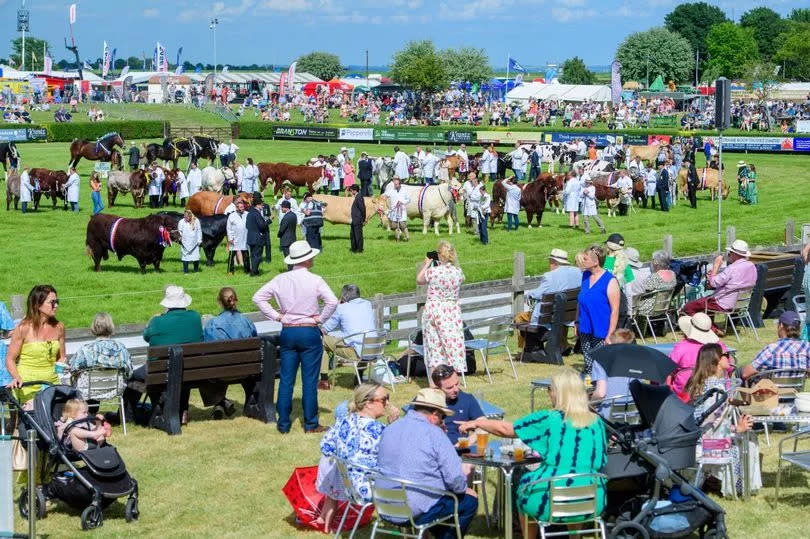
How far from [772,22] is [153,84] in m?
96.0

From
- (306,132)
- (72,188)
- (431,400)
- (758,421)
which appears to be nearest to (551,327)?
(758,421)

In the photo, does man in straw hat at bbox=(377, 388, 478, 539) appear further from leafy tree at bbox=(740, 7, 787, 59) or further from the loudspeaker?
leafy tree at bbox=(740, 7, 787, 59)

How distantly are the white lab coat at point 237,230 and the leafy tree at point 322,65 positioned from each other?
142m

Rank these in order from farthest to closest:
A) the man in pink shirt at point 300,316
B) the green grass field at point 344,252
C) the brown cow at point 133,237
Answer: the brown cow at point 133,237
the green grass field at point 344,252
the man in pink shirt at point 300,316

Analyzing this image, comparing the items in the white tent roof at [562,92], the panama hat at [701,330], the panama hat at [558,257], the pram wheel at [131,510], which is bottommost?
the pram wheel at [131,510]

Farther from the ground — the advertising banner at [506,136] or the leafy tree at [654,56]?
the leafy tree at [654,56]

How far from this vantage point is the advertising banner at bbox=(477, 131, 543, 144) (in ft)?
202

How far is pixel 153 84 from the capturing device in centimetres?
10025

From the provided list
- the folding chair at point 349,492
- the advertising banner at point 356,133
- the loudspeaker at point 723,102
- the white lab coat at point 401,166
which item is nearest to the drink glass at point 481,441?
the folding chair at point 349,492

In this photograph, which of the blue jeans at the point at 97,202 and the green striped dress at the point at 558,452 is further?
the blue jeans at the point at 97,202

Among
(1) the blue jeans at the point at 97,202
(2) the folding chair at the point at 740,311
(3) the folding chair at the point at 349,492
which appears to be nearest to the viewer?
(3) the folding chair at the point at 349,492

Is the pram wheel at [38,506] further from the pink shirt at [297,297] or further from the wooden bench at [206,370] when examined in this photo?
the pink shirt at [297,297]

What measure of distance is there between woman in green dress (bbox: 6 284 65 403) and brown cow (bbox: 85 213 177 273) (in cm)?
1499

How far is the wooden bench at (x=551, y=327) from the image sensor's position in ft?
53.6
